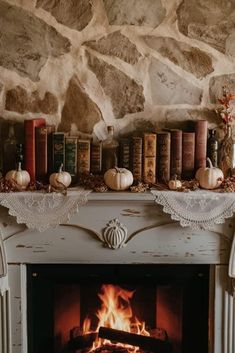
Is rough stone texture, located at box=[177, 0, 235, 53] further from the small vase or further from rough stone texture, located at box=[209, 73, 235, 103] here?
the small vase

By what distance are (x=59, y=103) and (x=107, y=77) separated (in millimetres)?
244

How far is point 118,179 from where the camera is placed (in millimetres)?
2441

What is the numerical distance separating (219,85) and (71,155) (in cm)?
73

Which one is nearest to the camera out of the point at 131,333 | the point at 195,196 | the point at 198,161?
the point at 195,196

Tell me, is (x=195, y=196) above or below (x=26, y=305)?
above

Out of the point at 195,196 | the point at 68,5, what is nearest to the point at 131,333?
the point at 195,196

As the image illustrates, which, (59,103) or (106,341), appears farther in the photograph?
(106,341)

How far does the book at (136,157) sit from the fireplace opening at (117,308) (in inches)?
16.2

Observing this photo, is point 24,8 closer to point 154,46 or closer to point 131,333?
point 154,46

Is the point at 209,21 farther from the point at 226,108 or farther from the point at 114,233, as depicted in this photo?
the point at 114,233

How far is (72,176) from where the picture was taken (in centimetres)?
255

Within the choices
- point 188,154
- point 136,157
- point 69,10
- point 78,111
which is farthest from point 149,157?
point 69,10

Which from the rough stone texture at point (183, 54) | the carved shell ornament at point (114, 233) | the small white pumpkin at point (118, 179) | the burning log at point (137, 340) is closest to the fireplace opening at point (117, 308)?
the burning log at point (137, 340)

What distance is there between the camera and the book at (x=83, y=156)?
99.9 inches
